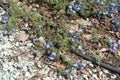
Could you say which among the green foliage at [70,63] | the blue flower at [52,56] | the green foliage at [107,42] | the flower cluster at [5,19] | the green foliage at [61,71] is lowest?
the green foliage at [61,71]

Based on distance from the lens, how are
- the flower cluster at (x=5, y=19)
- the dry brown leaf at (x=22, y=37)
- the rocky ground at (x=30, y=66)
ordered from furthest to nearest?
the flower cluster at (x=5, y=19)
the dry brown leaf at (x=22, y=37)
the rocky ground at (x=30, y=66)

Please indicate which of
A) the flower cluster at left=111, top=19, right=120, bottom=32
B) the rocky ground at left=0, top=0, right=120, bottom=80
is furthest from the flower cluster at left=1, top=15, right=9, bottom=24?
the flower cluster at left=111, top=19, right=120, bottom=32

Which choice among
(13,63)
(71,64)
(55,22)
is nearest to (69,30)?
(55,22)

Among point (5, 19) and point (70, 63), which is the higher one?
point (5, 19)

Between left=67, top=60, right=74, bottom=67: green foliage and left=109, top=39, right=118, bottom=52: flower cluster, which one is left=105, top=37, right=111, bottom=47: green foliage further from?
left=67, top=60, right=74, bottom=67: green foliage

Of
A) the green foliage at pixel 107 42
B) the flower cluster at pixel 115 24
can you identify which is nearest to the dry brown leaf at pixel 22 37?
the green foliage at pixel 107 42

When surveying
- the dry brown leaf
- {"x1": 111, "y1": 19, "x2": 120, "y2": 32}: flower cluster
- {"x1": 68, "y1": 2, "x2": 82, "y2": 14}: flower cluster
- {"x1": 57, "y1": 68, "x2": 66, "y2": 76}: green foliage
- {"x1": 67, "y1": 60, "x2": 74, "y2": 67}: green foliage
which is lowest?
{"x1": 57, "y1": 68, "x2": 66, "y2": 76}: green foliage

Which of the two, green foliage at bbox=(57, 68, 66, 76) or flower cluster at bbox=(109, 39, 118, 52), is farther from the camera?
flower cluster at bbox=(109, 39, 118, 52)

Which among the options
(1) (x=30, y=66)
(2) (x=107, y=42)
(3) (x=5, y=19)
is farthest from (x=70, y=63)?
(3) (x=5, y=19)

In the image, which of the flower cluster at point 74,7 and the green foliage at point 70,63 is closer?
the green foliage at point 70,63

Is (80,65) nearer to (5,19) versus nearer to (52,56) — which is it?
(52,56)

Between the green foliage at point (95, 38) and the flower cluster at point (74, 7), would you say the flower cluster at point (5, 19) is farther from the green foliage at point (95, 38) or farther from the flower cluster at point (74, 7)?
the green foliage at point (95, 38)

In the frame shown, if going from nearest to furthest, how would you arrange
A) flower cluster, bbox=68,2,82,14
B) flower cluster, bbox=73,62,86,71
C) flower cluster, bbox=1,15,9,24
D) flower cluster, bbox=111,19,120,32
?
flower cluster, bbox=73,62,86,71, flower cluster, bbox=1,15,9,24, flower cluster, bbox=111,19,120,32, flower cluster, bbox=68,2,82,14
